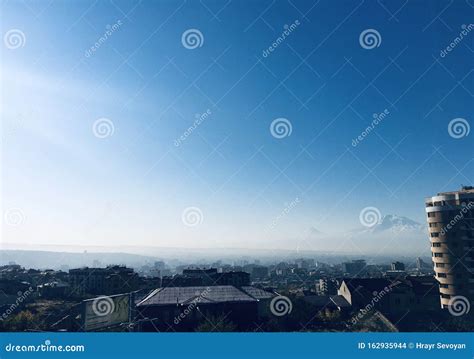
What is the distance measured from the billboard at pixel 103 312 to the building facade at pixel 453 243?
27.3 metres

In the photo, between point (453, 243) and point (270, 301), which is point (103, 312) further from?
point (453, 243)

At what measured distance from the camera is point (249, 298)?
15.0 m

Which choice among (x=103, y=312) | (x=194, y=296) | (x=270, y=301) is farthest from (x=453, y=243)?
(x=103, y=312)

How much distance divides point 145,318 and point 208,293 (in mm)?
3215

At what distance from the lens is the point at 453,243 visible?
27.4m

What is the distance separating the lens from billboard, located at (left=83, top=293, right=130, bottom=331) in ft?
33.9

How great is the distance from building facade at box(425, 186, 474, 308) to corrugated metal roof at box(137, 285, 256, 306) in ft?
70.6

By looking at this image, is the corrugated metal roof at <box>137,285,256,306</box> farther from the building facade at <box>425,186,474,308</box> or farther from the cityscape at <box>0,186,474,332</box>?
the building facade at <box>425,186,474,308</box>

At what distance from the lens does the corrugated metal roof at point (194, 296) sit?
14.3 m

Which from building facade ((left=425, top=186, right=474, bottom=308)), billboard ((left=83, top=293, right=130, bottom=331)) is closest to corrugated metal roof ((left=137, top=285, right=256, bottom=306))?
billboard ((left=83, top=293, right=130, bottom=331))

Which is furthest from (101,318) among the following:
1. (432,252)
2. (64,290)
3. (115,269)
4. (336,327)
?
(115,269)

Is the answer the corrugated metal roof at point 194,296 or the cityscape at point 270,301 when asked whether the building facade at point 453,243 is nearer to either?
the cityscape at point 270,301

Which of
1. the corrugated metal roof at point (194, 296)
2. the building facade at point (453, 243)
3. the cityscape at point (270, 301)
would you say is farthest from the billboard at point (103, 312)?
the building facade at point (453, 243)
